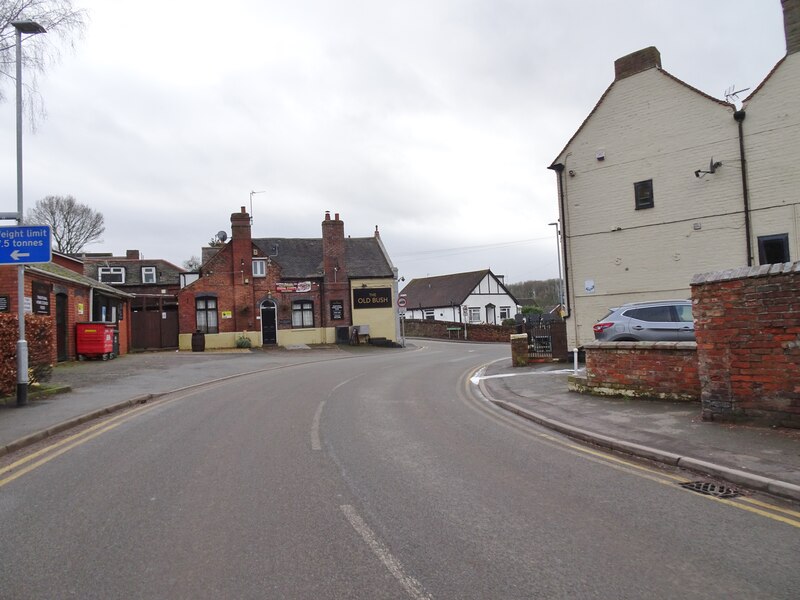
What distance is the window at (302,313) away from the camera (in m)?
38.6

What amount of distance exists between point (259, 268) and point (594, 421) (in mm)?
31418

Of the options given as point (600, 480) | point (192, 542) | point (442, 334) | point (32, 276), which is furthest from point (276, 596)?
point (442, 334)

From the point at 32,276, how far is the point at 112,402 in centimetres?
1087

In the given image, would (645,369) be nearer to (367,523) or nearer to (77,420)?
(367,523)

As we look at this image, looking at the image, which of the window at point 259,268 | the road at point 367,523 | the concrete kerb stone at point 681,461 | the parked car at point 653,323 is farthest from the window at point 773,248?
the window at point 259,268

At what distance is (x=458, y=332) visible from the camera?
5238 cm

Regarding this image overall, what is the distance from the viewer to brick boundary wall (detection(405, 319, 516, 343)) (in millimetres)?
→ 49531

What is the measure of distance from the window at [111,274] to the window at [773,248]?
45.7 m

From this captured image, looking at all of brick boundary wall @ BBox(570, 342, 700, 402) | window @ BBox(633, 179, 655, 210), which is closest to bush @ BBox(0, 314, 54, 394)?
brick boundary wall @ BBox(570, 342, 700, 402)

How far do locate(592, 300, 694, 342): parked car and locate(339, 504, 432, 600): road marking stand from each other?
10.8m

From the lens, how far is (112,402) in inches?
489

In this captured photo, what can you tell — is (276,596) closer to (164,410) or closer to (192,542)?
(192,542)

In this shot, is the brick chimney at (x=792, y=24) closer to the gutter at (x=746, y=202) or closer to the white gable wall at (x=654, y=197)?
the gutter at (x=746, y=202)

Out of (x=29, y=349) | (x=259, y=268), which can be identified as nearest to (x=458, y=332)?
(x=259, y=268)
